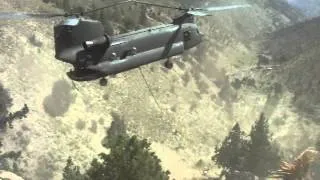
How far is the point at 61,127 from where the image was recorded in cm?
3809

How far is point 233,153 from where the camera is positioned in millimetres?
39375

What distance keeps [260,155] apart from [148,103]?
37.4ft

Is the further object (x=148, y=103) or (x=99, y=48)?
(x=148, y=103)

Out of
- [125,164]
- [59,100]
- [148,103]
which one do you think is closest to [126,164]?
[125,164]

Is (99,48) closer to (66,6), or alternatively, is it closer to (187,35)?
(187,35)

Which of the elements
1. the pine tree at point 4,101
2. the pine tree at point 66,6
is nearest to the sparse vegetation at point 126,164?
the pine tree at point 4,101

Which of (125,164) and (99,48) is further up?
(99,48)

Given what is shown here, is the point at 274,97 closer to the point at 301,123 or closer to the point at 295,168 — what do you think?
the point at 301,123

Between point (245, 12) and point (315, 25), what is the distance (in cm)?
1842

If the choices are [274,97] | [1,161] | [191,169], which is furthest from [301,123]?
[1,161]

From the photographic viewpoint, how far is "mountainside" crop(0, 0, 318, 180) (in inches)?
1454

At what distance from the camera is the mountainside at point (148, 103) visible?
121 ft

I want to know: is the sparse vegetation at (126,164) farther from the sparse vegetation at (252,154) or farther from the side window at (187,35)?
the sparse vegetation at (252,154)

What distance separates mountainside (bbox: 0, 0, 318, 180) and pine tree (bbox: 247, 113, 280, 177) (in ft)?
14.4
